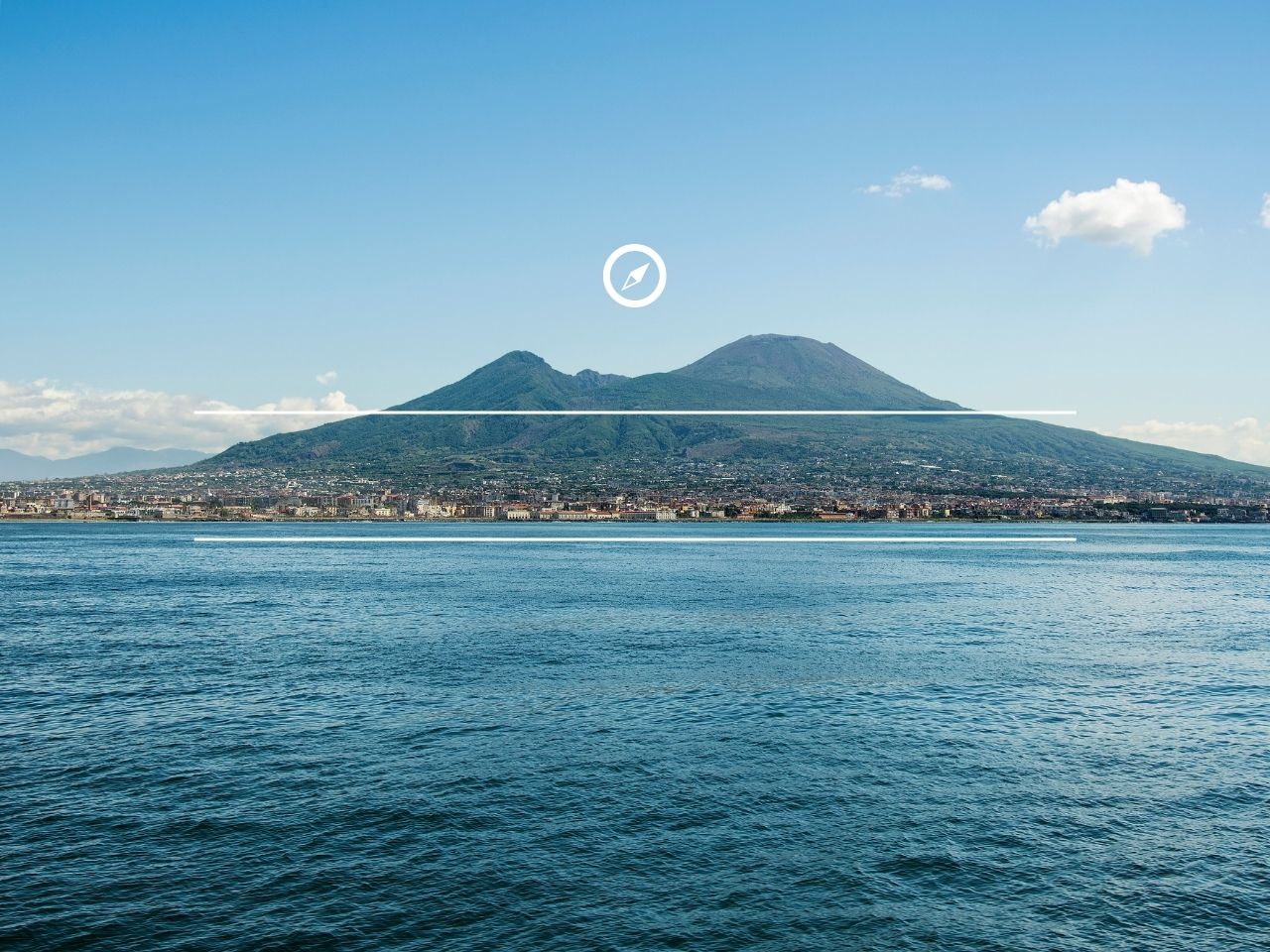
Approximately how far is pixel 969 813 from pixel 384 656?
22016 millimetres

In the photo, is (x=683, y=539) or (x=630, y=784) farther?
(x=683, y=539)

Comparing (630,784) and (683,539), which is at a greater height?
(630,784)

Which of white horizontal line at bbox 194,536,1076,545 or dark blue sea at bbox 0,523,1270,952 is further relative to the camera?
white horizontal line at bbox 194,536,1076,545

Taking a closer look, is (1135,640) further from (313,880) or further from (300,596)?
(300,596)

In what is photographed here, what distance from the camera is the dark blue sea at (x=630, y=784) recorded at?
13.1 m

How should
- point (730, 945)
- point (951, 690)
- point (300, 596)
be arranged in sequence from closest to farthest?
point (730, 945), point (951, 690), point (300, 596)

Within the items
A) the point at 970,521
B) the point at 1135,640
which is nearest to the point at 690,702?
the point at 1135,640

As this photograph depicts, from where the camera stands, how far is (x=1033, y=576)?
73.6 meters

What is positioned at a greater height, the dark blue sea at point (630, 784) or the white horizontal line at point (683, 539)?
the dark blue sea at point (630, 784)

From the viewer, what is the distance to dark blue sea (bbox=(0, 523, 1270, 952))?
43.1 feet

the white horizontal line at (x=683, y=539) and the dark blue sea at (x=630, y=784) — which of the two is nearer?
the dark blue sea at (x=630, y=784)

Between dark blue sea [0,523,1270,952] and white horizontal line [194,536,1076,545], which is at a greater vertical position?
dark blue sea [0,523,1270,952]

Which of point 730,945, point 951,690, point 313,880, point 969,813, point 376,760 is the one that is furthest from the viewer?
point 951,690

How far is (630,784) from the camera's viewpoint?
61.1ft
